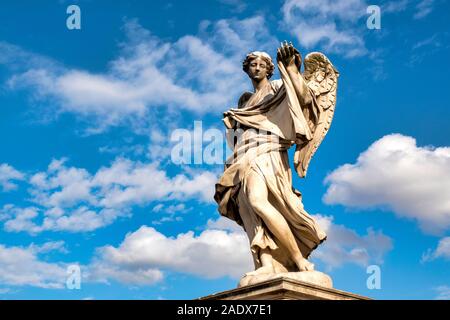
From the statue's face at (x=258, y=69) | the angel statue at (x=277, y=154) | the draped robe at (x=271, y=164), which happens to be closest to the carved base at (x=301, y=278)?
the angel statue at (x=277, y=154)

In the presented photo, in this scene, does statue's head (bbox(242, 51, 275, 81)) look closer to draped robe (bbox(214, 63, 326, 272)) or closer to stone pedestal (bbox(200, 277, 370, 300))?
draped robe (bbox(214, 63, 326, 272))

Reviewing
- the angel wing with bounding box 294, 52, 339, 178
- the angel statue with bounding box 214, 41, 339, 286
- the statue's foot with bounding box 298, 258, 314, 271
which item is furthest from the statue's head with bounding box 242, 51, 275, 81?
the statue's foot with bounding box 298, 258, 314, 271

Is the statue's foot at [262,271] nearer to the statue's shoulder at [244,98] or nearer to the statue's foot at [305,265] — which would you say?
the statue's foot at [305,265]

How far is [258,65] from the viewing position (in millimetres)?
11516

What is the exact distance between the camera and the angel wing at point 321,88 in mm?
10992

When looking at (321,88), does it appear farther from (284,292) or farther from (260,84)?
(284,292)

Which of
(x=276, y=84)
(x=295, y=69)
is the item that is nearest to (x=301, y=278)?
(x=295, y=69)

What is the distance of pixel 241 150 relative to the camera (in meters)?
10.8

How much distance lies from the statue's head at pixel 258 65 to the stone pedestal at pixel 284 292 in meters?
4.22

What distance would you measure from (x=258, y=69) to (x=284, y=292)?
4532mm
